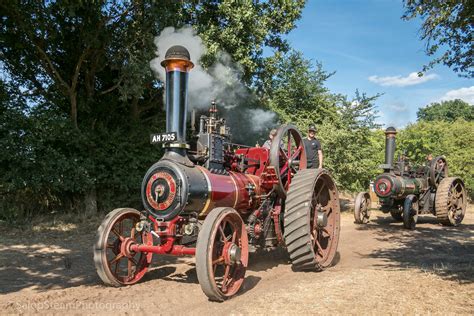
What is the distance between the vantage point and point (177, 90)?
4500 mm

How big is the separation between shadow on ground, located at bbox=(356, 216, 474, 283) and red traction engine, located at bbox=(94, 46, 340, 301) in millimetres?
1291

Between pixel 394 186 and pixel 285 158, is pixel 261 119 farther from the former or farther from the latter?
pixel 285 158

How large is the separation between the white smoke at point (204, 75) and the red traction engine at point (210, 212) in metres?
3.87

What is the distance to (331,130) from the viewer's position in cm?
1407

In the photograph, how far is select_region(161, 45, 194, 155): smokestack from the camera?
4.49 m

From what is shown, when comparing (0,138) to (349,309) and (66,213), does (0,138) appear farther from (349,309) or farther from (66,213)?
(349,309)

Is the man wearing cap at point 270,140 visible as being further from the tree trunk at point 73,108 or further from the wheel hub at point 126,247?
the tree trunk at point 73,108

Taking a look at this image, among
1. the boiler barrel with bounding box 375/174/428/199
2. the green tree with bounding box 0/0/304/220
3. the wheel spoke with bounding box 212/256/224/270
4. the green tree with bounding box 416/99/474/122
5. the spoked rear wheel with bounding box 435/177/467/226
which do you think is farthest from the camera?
the green tree with bounding box 416/99/474/122

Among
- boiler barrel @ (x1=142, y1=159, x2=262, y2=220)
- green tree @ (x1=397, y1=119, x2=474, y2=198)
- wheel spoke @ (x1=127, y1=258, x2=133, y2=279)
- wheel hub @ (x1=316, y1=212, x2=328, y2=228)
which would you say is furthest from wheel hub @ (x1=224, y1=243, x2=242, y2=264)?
green tree @ (x1=397, y1=119, x2=474, y2=198)

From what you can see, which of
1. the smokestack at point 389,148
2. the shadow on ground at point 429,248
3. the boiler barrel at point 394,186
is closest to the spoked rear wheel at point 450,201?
the shadow on ground at point 429,248

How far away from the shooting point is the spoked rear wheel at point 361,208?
11016 millimetres

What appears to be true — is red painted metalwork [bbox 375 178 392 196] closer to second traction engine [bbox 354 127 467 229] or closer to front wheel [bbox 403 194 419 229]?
second traction engine [bbox 354 127 467 229]

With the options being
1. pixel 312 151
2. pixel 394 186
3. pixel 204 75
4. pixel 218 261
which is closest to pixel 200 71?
pixel 204 75

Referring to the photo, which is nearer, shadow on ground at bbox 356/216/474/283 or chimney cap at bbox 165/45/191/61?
chimney cap at bbox 165/45/191/61
